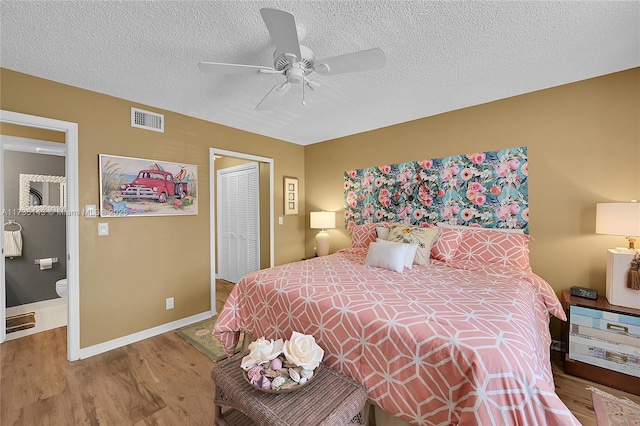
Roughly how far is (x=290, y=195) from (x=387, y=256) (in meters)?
2.35

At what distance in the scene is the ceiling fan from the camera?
130cm

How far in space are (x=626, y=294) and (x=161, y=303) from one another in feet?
13.7

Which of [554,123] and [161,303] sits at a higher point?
[554,123]

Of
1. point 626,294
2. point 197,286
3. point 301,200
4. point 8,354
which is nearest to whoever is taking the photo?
point 626,294

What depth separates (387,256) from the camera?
2.35 m

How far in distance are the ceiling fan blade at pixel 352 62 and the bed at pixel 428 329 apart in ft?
4.63

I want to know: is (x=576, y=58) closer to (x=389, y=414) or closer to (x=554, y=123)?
(x=554, y=123)

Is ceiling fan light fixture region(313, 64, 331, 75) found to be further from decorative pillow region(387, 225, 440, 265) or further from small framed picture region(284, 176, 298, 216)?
small framed picture region(284, 176, 298, 216)

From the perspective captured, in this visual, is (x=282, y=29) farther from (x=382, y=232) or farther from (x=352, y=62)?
(x=382, y=232)

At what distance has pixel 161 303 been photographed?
288 centimetres

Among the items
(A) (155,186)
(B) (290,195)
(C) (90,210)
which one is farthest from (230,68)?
(B) (290,195)

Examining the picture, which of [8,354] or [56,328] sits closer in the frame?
[8,354]

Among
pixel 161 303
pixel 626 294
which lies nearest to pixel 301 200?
pixel 161 303

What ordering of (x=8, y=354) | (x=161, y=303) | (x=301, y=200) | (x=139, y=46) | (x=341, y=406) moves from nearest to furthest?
(x=341, y=406) → (x=139, y=46) → (x=8, y=354) → (x=161, y=303) → (x=301, y=200)
